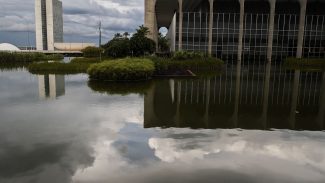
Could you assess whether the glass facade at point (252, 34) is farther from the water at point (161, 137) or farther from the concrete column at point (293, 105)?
the water at point (161, 137)

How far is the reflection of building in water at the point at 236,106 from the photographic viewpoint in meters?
12.4

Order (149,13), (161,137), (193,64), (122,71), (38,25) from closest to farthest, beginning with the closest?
(161,137) → (122,71) → (193,64) → (149,13) → (38,25)

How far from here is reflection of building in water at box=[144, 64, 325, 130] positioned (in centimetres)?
1243

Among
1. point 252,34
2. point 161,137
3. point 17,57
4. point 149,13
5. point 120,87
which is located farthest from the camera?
point 252,34

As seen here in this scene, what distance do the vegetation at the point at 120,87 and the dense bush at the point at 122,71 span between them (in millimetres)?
784

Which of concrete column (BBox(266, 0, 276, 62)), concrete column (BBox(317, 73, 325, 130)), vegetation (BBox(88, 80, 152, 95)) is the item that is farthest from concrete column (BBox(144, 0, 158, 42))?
concrete column (BBox(317, 73, 325, 130))

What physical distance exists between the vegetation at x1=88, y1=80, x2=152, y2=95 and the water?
1124 mm

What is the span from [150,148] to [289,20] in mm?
51014

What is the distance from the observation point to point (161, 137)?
10344 millimetres

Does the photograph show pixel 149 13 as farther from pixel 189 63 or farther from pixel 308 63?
pixel 308 63

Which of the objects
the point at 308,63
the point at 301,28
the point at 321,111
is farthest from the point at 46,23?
the point at 321,111

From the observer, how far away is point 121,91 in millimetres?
20141

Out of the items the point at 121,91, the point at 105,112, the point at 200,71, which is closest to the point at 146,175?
the point at 105,112

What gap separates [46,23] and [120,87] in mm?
103493
